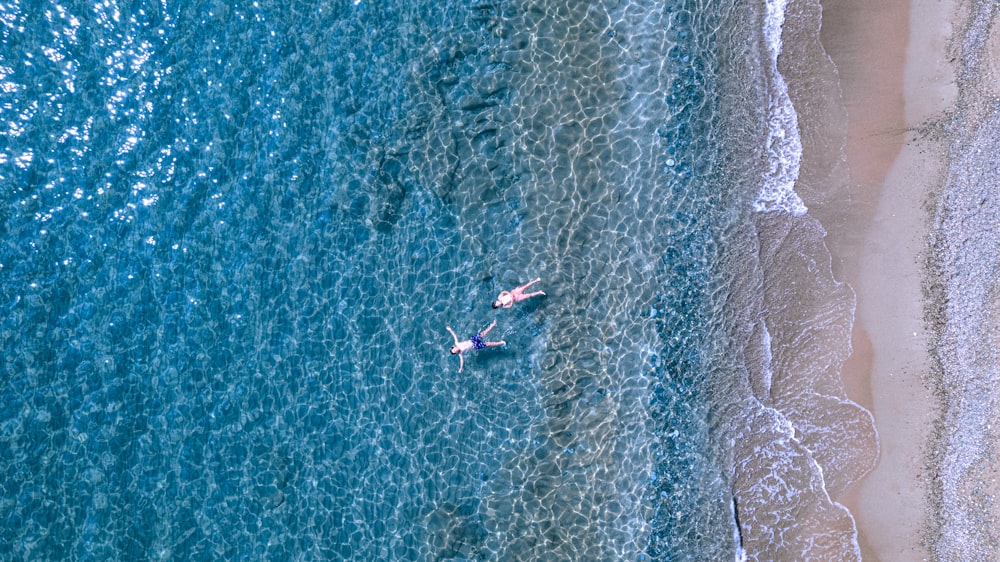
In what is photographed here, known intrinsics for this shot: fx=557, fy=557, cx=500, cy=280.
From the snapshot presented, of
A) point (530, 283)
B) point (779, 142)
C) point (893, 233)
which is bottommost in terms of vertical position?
point (530, 283)

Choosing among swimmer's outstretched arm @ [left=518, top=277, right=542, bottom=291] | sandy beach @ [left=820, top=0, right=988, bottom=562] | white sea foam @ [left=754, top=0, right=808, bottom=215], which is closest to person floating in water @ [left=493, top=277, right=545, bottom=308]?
swimmer's outstretched arm @ [left=518, top=277, right=542, bottom=291]

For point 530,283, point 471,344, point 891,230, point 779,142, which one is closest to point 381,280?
point 471,344

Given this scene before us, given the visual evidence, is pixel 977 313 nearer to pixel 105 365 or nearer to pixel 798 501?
pixel 798 501

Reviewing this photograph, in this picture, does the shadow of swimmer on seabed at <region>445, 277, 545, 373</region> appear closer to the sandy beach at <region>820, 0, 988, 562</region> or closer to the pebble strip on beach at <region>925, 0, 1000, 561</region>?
the sandy beach at <region>820, 0, 988, 562</region>

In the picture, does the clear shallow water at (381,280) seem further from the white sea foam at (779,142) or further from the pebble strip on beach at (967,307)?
the pebble strip on beach at (967,307)

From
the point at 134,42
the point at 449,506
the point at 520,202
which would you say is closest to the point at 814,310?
the point at 520,202

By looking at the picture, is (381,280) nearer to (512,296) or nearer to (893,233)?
(512,296)

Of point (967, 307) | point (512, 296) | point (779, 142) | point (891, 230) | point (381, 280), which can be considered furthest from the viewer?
point (381, 280)
